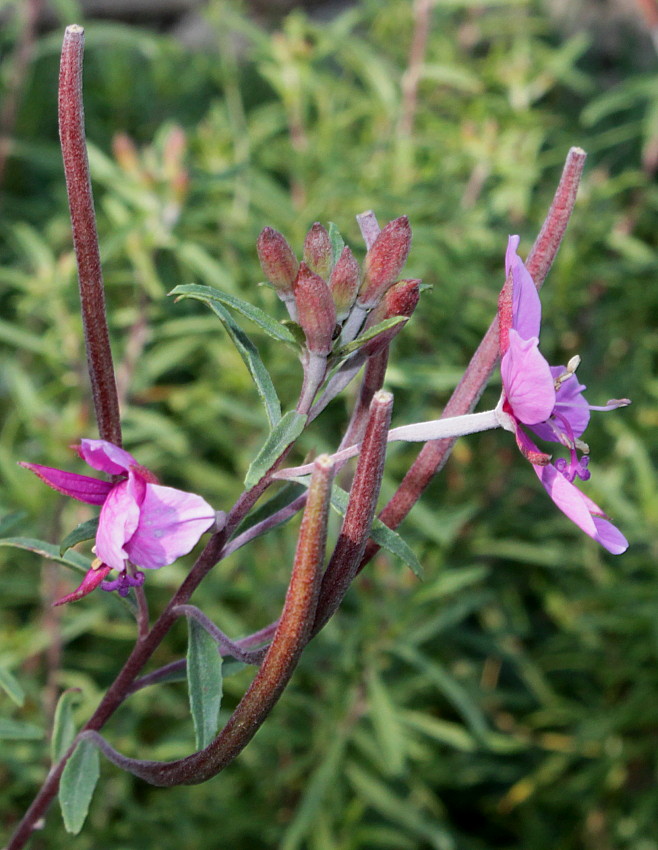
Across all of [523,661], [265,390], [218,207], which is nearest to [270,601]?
[523,661]

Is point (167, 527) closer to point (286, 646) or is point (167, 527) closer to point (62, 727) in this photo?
point (286, 646)

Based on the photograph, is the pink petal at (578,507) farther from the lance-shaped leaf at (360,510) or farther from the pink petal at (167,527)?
the pink petal at (167,527)

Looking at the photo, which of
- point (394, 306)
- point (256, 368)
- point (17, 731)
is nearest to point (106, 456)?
point (256, 368)

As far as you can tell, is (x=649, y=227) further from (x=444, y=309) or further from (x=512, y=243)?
(x=512, y=243)

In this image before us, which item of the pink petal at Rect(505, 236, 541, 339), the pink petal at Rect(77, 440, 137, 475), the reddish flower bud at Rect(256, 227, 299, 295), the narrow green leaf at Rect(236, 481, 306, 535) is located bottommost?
the narrow green leaf at Rect(236, 481, 306, 535)

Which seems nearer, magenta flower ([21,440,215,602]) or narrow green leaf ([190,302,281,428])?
magenta flower ([21,440,215,602])

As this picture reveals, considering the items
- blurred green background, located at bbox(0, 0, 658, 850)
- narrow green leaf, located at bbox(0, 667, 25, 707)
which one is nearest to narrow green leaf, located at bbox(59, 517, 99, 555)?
narrow green leaf, located at bbox(0, 667, 25, 707)

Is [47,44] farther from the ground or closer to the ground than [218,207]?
farther from the ground

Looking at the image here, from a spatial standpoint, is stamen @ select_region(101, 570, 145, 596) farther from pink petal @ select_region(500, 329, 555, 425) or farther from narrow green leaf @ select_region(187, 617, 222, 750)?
pink petal @ select_region(500, 329, 555, 425)
